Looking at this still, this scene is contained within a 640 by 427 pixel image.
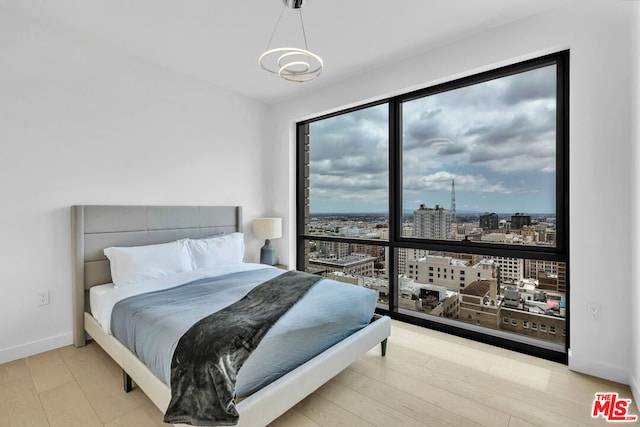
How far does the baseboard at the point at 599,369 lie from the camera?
83.1 inches

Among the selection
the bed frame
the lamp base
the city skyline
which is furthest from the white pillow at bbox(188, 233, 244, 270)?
the city skyline

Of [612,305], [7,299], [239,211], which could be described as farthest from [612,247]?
[7,299]

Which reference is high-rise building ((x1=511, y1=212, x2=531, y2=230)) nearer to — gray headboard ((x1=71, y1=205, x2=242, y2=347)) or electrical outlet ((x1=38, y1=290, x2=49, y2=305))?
gray headboard ((x1=71, y1=205, x2=242, y2=347))

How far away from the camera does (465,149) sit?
297cm

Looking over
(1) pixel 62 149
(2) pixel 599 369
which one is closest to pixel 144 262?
(1) pixel 62 149

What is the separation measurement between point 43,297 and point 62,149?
4.21 ft

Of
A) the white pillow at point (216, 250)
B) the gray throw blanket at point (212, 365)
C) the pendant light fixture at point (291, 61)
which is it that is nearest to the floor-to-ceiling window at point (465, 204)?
the pendant light fixture at point (291, 61)

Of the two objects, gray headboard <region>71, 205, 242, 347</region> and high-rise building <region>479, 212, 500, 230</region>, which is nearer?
gray headboard <region>71, 205, 242, 347</region>

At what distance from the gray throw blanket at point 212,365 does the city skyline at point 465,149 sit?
2.22 meters

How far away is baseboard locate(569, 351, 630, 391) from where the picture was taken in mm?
2111

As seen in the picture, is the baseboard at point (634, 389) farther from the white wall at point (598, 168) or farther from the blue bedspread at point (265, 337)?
the blue bedspread at point (265, 337)

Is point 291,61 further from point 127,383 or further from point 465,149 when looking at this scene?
point 127,383

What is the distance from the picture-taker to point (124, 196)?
304 cm

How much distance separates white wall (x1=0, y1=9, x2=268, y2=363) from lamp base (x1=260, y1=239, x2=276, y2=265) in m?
1.10
